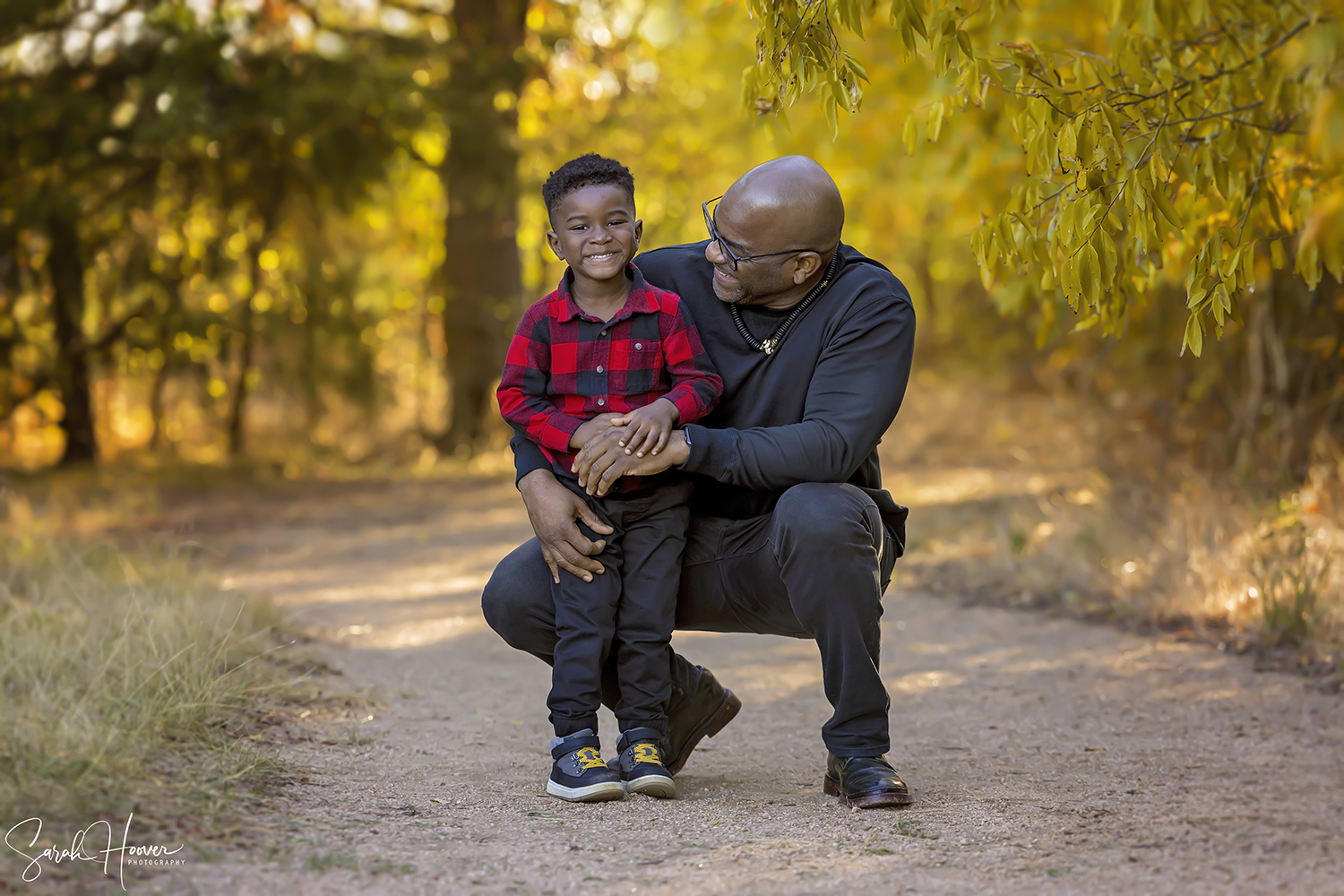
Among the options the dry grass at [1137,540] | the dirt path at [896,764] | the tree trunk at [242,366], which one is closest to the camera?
the dirt path at [896,764]

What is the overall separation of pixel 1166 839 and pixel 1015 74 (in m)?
1.98

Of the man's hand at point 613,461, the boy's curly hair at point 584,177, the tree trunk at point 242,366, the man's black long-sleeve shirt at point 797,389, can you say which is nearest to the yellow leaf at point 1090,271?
the man's black long-sleeve shirt at point 797,389

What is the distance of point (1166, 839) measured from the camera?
8.57 feet

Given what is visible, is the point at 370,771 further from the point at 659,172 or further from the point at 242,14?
the point at 659,172

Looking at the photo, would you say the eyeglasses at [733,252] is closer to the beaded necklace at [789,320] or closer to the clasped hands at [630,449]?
the beaded necklace at [789,320]

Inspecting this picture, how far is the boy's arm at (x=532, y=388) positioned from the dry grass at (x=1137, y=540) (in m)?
2.94

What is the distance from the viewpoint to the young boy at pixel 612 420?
2.96 meters

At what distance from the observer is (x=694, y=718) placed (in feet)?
10.8

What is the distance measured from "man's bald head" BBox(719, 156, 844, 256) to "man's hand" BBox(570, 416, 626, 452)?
615mm

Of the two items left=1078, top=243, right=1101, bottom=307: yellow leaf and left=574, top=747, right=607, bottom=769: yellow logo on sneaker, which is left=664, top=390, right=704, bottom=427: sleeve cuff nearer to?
left=574, top=747, right=607, bottom=769: yellow logo on sneaker

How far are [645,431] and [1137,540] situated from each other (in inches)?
148

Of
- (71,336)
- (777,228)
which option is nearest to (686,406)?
(777,228)

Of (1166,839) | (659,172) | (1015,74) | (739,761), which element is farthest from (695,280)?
(659,172)

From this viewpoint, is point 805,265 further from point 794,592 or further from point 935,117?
point 794,592
